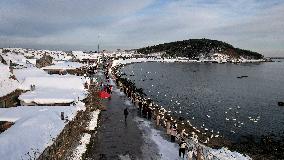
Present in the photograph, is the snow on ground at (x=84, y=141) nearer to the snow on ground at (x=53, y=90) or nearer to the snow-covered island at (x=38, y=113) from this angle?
the snow-covered island at (x=38, y=113)

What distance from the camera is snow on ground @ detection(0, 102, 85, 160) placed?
693 inches

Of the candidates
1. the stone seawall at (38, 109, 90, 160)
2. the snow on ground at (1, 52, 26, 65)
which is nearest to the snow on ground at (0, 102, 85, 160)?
the stone seawall at (38, 109, 90, 160)

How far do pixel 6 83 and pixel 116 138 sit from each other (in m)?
15.1

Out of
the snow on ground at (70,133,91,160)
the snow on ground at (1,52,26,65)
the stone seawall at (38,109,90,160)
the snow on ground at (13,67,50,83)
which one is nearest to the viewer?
the stone seawall at (38,109,90,160)

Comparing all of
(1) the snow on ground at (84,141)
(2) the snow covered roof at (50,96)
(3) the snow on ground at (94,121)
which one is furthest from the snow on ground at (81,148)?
(2) the snow covered roof at (50,96)

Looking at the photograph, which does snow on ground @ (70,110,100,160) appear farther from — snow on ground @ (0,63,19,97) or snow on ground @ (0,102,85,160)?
snow on ground @ (0,63,19,97)

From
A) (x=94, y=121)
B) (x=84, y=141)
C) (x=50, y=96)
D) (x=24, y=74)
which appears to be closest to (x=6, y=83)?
(x=50, y=96)

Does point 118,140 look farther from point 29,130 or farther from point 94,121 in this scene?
point 29,130

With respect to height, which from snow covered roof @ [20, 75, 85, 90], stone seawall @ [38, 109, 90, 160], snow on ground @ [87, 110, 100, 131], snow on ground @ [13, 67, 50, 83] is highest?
snow on ground @ [13, 67, 50, 83]

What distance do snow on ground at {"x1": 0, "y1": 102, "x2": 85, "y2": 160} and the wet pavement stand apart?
3.04 m

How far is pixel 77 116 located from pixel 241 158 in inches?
537

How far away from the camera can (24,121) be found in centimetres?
2320

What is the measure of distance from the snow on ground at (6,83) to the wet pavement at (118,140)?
1009 centimetres

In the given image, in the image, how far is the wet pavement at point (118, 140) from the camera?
77.3ft
